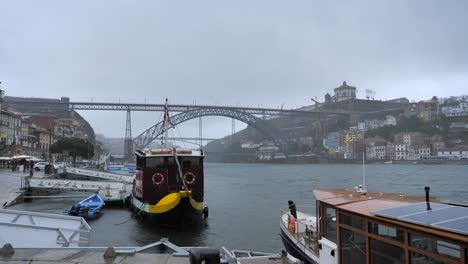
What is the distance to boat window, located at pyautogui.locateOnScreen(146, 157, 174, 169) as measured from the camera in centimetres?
1406

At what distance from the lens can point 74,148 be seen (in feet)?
144

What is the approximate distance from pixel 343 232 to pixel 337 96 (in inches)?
5706

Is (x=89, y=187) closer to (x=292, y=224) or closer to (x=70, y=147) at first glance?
(x=292, y=224)

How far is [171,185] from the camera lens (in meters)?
14.1

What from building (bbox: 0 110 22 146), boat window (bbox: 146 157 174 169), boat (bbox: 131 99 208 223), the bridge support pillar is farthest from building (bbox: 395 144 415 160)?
boat window (bbox: 146 157 174 169)

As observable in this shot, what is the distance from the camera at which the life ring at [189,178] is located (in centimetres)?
1425

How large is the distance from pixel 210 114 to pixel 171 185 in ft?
256

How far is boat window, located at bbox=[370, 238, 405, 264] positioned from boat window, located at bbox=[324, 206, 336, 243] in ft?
3.80

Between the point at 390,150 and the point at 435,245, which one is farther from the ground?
the point at 390,150

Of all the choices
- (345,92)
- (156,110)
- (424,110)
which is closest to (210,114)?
(156,110)

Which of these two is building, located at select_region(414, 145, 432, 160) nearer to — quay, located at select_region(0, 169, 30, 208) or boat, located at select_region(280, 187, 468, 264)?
quay, located at select_region(0, 169, 30, 208)

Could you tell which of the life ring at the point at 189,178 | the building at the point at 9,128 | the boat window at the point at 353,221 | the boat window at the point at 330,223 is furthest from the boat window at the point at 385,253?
the building at the point at 9,128

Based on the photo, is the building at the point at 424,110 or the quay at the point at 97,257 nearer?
the quay at the point at 97,257

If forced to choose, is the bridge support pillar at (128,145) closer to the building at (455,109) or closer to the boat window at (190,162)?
the boat window at (190,162)
